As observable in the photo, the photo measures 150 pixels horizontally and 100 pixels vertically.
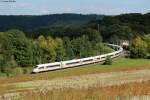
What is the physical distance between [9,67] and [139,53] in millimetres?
56607

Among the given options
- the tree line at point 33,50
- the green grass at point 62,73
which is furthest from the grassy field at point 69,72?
the tree line at point 33,50

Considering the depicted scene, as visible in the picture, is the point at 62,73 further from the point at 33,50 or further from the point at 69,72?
the point at 33,50

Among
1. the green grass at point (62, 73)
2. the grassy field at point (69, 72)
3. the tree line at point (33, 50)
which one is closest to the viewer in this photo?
the green grass at point (62, 73)

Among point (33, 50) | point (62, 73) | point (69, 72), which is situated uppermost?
point (62, 73)

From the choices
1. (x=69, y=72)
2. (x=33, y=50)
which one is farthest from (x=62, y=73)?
(x=33, y=50)

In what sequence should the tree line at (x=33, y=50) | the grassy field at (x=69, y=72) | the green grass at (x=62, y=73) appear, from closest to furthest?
1. the green grass at (x=62, y=73)
2. the grassy field at (x=69, y=72)
3. the tree line at (x=33, y=50)

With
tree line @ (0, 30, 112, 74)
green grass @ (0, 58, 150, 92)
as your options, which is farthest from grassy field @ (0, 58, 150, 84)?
tree line @ (0, 30, 112, 74)

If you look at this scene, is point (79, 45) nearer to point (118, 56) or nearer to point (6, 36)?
point (118, 56)

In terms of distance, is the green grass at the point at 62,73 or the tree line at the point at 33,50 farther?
the tree line at the point at 33,50

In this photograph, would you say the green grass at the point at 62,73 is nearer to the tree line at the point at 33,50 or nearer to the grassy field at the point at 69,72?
the grassy field at the point at 69,72

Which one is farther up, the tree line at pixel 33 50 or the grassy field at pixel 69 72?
the grassy field at pixel 69 72

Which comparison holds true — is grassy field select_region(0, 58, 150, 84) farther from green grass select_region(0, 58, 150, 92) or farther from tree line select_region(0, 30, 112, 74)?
tree line select_region(0, 30, 112, 74)

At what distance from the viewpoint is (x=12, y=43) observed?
427 feet

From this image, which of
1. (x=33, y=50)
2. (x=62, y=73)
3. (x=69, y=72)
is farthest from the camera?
(x=33, y=50)
